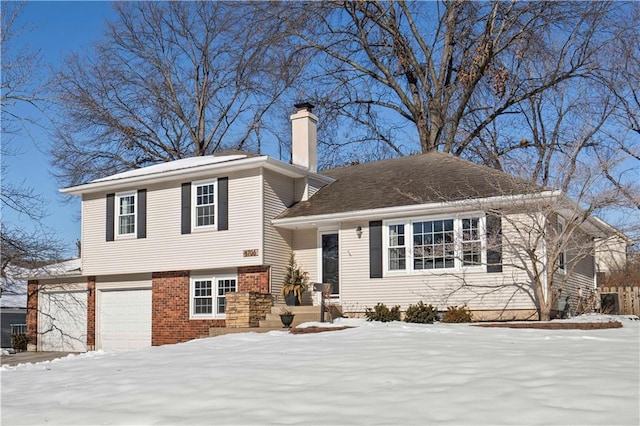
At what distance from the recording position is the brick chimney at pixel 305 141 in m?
21.0

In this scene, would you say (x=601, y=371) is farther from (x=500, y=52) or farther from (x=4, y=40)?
(x=500, y=52)

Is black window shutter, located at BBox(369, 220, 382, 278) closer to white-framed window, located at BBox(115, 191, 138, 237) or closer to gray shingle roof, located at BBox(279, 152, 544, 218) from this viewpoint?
gray shingle roof, located at BBox(279, 152, 544, 218)

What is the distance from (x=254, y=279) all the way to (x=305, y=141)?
474 centimetres

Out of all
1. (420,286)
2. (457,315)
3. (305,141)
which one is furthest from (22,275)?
(457,315)

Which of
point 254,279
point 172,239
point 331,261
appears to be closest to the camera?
point 254,279

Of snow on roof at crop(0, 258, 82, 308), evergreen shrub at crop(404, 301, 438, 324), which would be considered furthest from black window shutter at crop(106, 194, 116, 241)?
evergreen shrub at crop(404, 301, 438, 324)

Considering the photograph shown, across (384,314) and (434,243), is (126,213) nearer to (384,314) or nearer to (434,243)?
(384,314)

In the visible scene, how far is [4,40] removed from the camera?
51.9 ft

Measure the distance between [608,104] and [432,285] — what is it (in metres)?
14.4

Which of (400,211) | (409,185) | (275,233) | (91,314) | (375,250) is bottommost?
(91,314)

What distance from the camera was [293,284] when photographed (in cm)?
1900

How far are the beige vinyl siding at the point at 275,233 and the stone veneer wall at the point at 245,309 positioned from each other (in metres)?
0.99

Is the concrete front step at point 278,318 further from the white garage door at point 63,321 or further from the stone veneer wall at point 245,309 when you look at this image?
the white garage door at point 63,321

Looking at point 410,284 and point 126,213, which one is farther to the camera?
point 126,213
